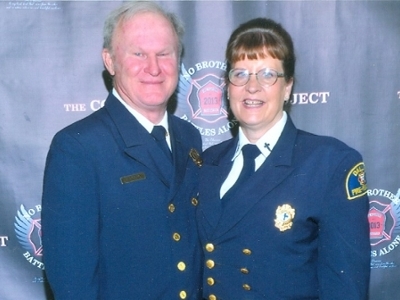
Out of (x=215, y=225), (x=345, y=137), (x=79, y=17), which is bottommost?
(x=215, y=225)

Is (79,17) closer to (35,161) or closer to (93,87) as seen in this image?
(93,87)

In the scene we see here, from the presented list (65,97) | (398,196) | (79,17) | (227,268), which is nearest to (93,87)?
(65,97)

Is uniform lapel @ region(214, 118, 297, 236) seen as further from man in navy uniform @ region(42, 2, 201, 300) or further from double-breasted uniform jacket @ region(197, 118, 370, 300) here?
man in navy uniform @ region(42, 2, 201, 300)

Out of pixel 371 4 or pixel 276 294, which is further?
pixel 371 4

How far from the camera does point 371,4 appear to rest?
7.24 feet

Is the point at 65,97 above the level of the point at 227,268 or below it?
above

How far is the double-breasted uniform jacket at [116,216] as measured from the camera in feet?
4.56

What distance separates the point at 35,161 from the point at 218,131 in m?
0.80

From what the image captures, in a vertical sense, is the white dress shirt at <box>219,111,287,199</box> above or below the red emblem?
above

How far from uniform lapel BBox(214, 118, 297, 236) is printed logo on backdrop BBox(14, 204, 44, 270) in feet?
3.51

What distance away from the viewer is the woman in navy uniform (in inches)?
55.4

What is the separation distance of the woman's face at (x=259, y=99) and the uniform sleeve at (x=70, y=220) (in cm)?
49

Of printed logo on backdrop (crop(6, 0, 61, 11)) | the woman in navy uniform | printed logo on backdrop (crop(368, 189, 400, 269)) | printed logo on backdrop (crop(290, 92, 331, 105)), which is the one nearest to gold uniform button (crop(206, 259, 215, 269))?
the woman in navy uniform

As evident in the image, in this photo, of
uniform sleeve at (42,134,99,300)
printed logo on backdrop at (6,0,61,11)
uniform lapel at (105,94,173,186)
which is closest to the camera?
uniform sleeve at (42,134,99,300)
